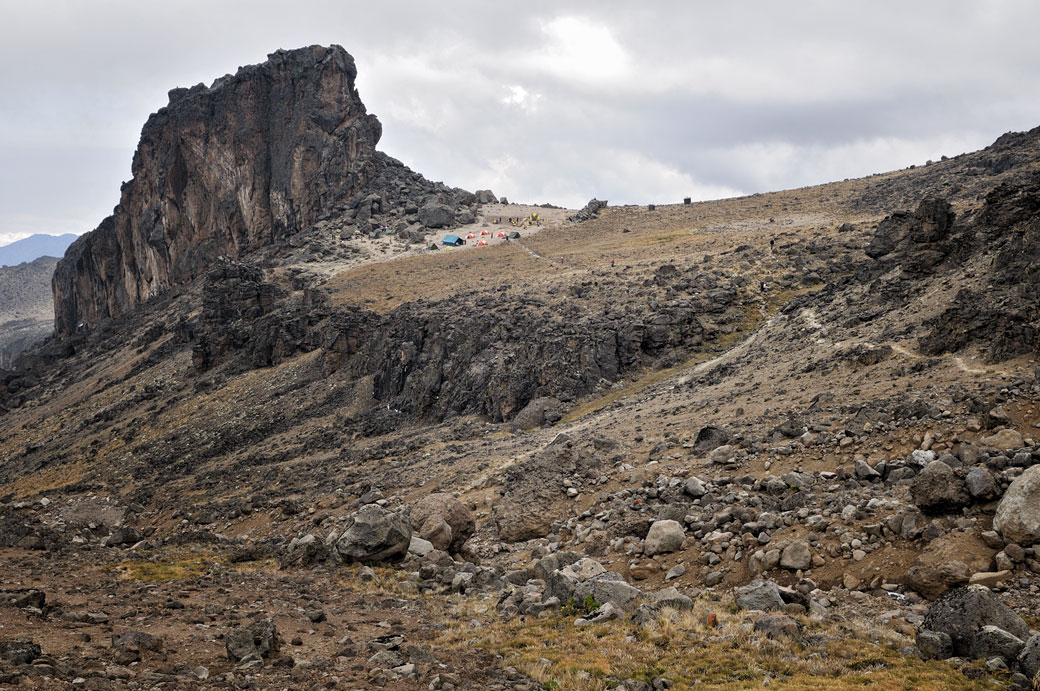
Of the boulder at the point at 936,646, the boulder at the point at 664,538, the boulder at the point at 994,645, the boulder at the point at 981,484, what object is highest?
the boulder at the point at 981,484

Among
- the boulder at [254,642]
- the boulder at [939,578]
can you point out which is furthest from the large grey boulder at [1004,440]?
the boulder at [254,642]

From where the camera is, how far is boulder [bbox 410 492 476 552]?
21.9 m

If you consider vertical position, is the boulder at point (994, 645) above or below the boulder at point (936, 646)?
above

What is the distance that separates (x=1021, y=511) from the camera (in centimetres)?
Answer: 1238

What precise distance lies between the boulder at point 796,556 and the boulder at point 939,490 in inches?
105

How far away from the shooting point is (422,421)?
4541cm

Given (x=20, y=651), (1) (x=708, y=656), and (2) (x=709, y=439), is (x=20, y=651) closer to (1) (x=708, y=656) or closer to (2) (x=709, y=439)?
(1) (x=708, y=656)

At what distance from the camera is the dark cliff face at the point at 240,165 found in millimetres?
100500

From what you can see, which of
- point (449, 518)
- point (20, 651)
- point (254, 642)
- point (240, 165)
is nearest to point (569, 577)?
point (254, 642)

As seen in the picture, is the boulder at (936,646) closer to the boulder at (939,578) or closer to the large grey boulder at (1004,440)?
the boulder at (939,578)

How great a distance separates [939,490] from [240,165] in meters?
114

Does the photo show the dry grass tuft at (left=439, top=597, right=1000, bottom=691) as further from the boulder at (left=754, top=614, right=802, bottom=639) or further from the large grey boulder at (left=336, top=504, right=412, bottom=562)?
the large grey boulder at (left=336, top=504, right=412, bottom=562)

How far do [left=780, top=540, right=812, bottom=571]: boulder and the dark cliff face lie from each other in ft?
307

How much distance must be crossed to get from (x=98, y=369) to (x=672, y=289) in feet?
247
